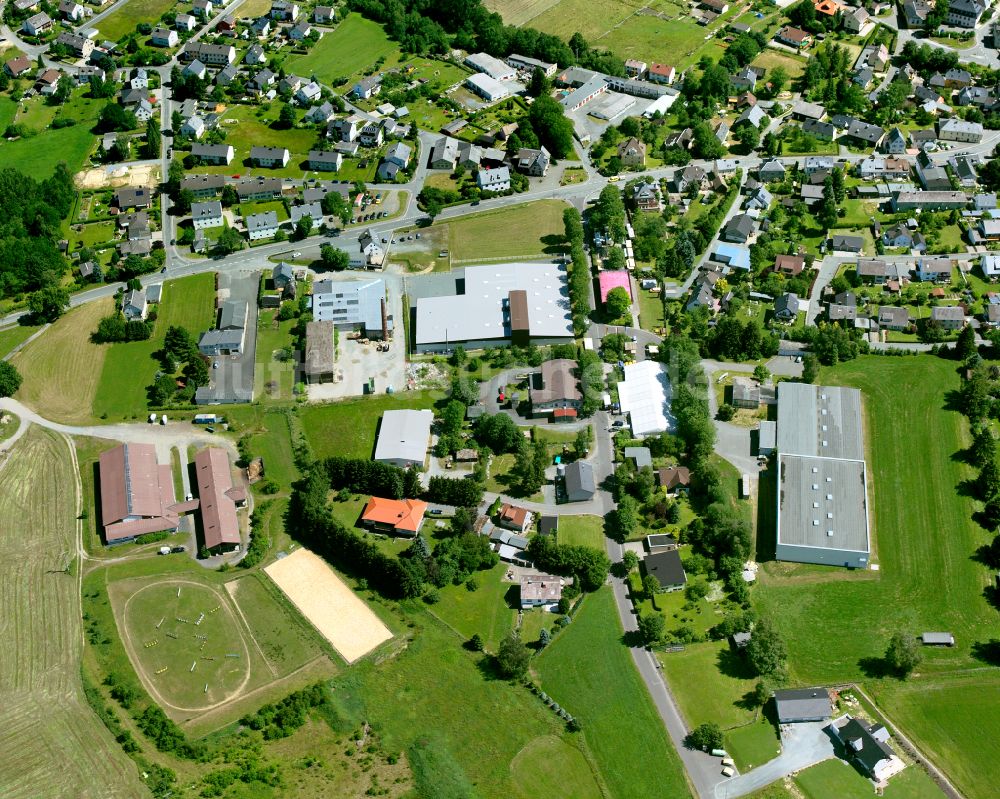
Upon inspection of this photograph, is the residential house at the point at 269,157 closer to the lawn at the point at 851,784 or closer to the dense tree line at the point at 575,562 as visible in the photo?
the dense tree line at the point at 575,562

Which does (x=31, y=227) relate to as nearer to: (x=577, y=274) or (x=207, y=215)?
(x=207, y=215)

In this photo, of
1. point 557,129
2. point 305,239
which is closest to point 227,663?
point 305,239

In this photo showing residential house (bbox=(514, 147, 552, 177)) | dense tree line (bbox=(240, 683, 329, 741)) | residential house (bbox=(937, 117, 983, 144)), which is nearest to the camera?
dense tree line (bbox=(240, 683, 329, 741))

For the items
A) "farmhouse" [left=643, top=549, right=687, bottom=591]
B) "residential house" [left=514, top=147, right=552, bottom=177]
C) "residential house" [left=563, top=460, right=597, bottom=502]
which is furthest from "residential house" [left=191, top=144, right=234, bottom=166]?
"farmhouse" [left=643, top=549, right=687, bottom=591]

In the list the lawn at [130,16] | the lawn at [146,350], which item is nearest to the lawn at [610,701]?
the lawn at [146,350]

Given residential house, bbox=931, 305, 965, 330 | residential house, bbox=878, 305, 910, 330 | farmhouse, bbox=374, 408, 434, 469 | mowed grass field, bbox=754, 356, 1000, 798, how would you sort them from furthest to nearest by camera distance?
residential house, bbox=878, 305, 910, 330, residential house, bbox=931, 305, 965, 330, farmhouse, bbox=374, 408, 434, 469, mowed grass field, bbox=754, 356, 1000, 798

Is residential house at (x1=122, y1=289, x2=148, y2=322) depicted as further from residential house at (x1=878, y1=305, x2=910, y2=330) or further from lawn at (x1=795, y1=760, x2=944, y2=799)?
lawn at (x1=795, y1=760, x2=944, y2=799)
